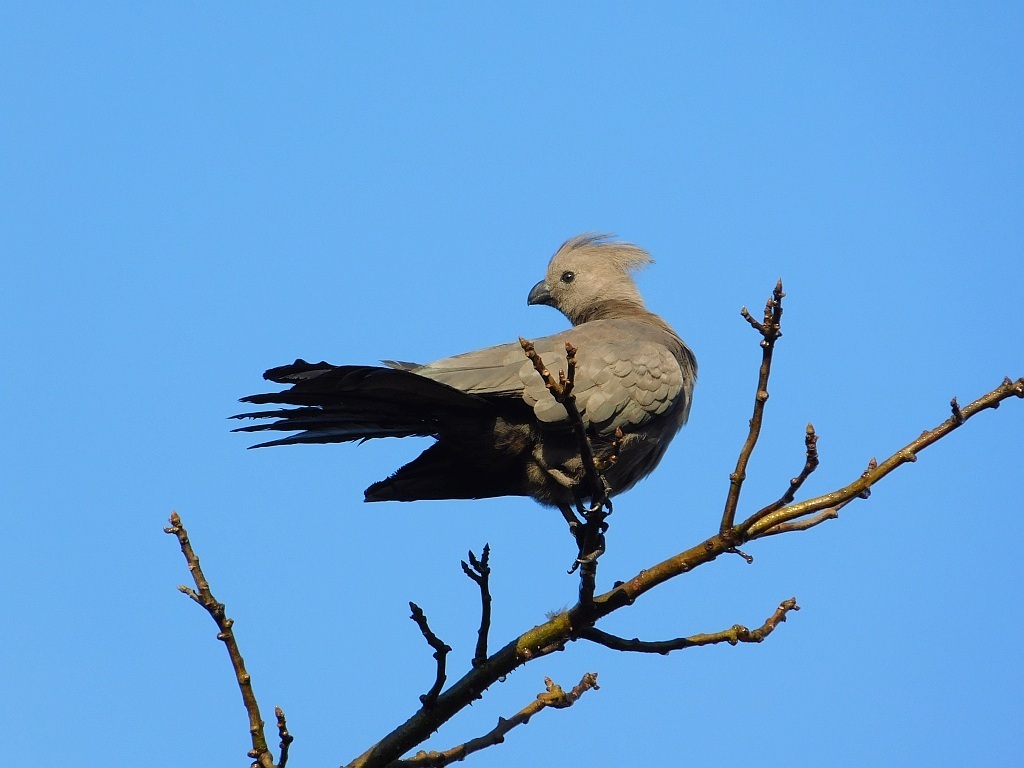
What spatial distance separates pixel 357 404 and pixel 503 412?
82cm

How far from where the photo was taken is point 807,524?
386cm

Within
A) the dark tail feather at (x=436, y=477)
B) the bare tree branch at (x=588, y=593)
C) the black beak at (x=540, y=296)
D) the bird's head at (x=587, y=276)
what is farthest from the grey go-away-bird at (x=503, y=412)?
the black beak at (x=540, y=296)

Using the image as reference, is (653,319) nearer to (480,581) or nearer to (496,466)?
(496,466)

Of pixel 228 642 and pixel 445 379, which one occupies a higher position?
pixel 445 379

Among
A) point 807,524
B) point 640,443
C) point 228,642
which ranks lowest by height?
point 807,524

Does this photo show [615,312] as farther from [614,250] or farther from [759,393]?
[759,393]

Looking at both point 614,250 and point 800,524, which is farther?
point 614,250

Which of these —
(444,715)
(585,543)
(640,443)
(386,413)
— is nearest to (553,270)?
(640,443)

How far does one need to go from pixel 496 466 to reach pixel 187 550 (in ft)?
7.68

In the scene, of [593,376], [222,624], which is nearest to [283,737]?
[222,624]

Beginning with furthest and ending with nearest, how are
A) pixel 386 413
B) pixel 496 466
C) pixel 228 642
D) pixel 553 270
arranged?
pixel 553 270 → pixel 496 466 → pixel 386 413 → pixel 228 642

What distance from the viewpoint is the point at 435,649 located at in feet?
14.0

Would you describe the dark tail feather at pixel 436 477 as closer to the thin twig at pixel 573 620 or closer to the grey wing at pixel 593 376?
the grey wing at pixel 593 376

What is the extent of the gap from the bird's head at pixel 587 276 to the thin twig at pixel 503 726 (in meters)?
3.80
